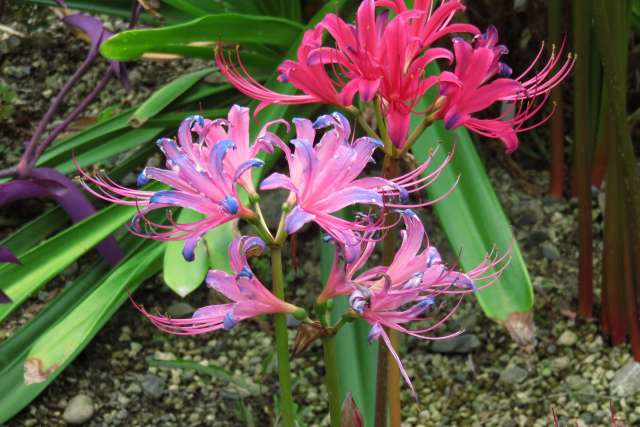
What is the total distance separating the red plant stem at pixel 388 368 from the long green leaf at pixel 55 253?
0.83 meters

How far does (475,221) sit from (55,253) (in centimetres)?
82

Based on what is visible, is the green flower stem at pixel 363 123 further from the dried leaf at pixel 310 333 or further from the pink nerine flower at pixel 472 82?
the dried leaf at pixel 310 333

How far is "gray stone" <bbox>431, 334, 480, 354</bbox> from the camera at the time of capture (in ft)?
6.29

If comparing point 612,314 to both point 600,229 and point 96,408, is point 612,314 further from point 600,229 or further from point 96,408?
point 96,408

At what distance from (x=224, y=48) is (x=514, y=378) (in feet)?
3.06

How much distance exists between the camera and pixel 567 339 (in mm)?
1929

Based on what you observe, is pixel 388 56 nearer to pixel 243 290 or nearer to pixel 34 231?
pixel 243 290

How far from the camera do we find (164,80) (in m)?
2.59

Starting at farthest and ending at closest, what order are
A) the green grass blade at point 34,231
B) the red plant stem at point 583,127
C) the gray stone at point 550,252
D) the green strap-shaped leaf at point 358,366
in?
the gray stone at point 550,252
the green grass blade at point 34,231
the red plant stem at point 583,127
the green strap-shaped leaf at point 358,366

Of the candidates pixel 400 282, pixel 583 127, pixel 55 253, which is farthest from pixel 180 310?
pixel 400 282

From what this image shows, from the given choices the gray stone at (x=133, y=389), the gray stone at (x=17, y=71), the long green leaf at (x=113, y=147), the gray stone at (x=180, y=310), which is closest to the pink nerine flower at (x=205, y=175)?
the gray stone at (x=133, y=389)

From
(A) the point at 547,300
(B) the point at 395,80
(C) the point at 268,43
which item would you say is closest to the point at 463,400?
(A) the point at 547,300

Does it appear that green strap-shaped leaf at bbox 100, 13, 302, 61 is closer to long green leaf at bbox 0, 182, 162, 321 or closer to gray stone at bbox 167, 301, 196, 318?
long green leaf at bbox 0, 182, 162, 321

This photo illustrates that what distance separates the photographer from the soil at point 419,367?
179 cm
